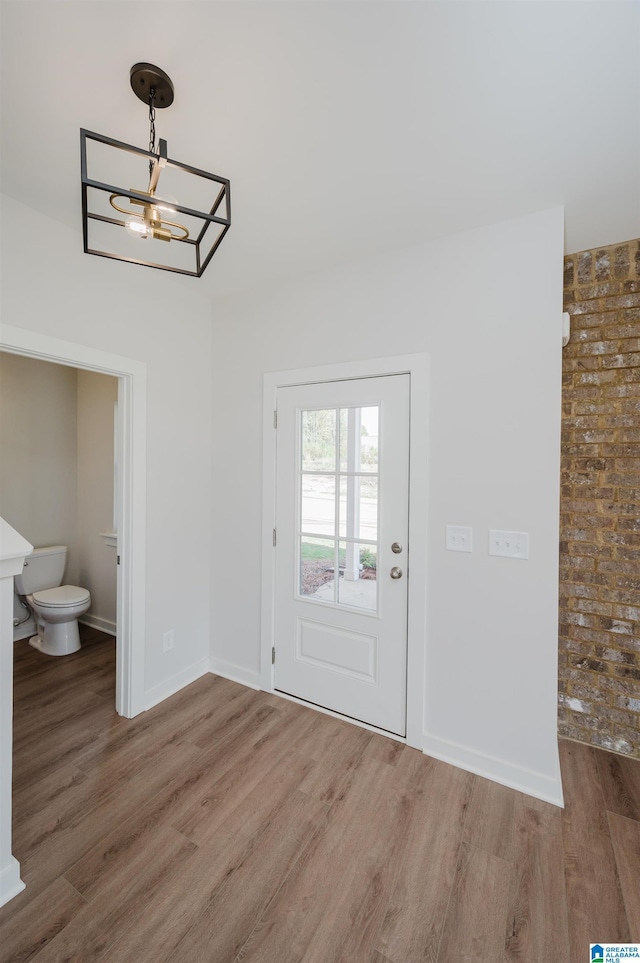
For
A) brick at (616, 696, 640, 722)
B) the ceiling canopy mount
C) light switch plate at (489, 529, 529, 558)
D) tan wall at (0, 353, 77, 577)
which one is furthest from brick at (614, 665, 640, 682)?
tan wall at (0, 353, 77, 577)

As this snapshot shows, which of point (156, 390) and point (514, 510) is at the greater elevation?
point (156, 390)

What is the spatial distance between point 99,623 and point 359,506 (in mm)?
2809

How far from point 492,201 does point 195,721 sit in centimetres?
303

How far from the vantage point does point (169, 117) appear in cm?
137

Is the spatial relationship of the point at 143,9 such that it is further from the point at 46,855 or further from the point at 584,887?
the point at 584,887

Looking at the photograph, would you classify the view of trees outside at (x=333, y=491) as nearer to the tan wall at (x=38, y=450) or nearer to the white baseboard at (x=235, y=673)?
the white baseboard at (x=235, y=673)

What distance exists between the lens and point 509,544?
1.91m

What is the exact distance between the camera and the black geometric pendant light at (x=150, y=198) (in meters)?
1.04

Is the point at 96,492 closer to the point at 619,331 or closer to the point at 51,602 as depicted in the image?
the point at 51,602

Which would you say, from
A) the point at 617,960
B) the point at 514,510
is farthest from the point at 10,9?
the point at 617,960

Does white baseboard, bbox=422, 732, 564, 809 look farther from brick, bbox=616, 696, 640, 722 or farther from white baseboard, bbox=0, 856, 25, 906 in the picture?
white baseboard, bbox=0, 856, 25, 906

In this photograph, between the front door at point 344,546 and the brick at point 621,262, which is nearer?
the brick at point 621,262

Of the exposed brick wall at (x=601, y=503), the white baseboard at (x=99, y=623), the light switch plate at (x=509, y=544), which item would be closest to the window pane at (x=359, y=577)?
the light switch plate at (x=509, y=544)

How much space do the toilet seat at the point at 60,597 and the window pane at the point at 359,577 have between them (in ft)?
7.03
